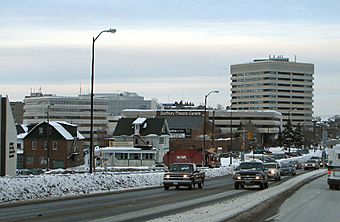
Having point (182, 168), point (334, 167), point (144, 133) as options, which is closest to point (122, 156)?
point (144, 133)

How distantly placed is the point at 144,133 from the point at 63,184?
76.1m

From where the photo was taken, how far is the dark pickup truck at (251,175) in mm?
39781

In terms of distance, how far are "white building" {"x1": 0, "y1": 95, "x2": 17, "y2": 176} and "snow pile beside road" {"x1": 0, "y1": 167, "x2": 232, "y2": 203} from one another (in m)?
16.4

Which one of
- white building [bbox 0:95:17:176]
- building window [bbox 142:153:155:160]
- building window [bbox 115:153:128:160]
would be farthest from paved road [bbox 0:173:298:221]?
building window [bbox 142:153:155:160]

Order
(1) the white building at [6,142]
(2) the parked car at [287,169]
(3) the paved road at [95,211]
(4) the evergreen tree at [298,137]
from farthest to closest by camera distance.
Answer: (4) the evergreen tree at [298,137], (2) the parked car at [287,169], (1) the white building at [6,142], (3) the paved road at [95,211]

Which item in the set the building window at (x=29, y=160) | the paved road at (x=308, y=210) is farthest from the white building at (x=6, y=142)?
the building window at (x=29, y=160)

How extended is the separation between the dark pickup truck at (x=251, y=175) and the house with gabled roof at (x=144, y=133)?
211 ft

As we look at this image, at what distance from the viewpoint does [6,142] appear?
56.5 meters

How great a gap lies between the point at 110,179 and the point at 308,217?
2008cm

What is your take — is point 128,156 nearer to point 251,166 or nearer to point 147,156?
point 147,156

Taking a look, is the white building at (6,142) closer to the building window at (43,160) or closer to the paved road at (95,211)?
the paved road at (95,211)

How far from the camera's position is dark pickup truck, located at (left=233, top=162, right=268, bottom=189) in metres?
39.8

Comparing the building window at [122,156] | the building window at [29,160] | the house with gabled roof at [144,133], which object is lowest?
the building window at [29,160]

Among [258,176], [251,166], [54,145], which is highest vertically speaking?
[251,166]
